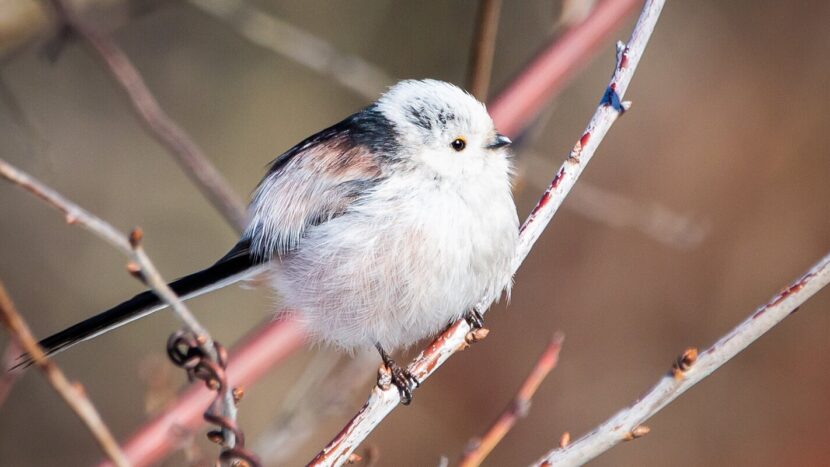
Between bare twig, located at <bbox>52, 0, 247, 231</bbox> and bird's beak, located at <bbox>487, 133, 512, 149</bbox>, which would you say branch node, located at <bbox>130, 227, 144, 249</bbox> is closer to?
bare twig, located at <bbox>52, 0, 247, 231</bbox>

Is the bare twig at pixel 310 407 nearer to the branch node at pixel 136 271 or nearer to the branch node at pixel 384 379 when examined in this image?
the branch node at pixel 384 379

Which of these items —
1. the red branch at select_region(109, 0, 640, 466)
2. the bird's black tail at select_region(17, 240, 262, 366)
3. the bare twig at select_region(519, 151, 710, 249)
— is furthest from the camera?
the bare twig at select_region(519, 151, 710, 249)

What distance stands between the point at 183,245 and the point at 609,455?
2439 mm

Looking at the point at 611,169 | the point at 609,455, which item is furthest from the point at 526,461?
the point at 611,169

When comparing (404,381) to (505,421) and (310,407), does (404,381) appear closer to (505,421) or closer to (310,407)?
(310,407)

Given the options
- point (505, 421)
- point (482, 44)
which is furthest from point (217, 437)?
point (482, 44)

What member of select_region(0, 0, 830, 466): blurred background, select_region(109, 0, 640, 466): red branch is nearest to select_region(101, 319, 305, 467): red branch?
select_region(109, 0, 640, 466): red branch

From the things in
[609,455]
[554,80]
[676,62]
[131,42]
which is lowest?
[609,455]

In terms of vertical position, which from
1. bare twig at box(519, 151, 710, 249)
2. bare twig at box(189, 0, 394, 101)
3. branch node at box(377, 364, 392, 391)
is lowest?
branch node at box(377, 364, 392, 391)

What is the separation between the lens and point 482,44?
2.29m

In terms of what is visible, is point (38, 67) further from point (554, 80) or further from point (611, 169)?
point (554, 80)

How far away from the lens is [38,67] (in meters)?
4.46

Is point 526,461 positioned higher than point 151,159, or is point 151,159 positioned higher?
point 151,159

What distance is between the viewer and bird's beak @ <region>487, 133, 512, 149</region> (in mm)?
2129
